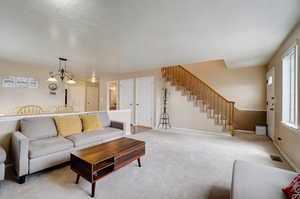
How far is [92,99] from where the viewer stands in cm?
805

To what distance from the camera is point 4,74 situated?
14.2 ft

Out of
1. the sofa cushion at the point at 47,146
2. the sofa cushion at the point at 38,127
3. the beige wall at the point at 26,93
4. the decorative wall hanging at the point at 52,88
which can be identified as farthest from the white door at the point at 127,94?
the sofa cushion at the point at 47,146

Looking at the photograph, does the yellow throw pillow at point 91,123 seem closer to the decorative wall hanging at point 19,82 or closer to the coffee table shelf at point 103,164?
the coffee table shelf at point 103,164

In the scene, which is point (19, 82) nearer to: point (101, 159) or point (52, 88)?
point (52, 88)

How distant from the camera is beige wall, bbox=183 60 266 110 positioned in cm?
493

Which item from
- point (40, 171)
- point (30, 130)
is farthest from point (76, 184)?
point (30, 130)

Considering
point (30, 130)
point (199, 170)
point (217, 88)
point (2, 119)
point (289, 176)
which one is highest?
point (217, 88)

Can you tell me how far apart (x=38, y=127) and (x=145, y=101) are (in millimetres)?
3950

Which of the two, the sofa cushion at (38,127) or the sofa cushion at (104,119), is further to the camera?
the sofa cushion at (104,119)

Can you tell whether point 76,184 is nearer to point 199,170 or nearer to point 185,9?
point 199,170

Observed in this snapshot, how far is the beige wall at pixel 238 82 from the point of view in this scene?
16.2 feet

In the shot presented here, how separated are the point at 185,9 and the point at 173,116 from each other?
4.30 meters

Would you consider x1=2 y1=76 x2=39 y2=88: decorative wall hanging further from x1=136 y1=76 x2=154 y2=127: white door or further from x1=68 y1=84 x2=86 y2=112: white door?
x1=136 y1=76 x2=154 y2=127: white door

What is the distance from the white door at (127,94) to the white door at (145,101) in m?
0.30
